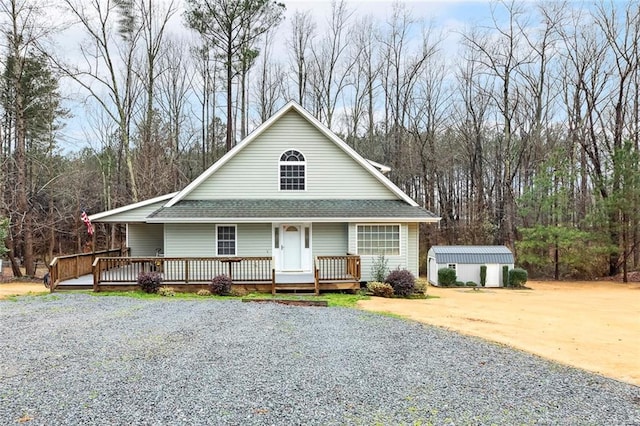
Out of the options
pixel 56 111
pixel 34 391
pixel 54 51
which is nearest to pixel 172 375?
pixel 34 391

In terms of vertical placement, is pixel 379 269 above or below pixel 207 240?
below

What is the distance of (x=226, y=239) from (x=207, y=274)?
5.48 ft

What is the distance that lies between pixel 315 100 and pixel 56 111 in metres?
17.1

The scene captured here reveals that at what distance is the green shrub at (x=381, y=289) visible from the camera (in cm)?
1480

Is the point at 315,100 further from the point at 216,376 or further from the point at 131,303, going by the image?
the point at 216,376

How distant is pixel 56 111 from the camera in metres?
29.3

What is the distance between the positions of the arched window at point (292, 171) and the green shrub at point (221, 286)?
173 inches

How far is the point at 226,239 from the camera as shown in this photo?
16.1m

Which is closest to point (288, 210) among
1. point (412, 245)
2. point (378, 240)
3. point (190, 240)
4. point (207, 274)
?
point (378, 240)

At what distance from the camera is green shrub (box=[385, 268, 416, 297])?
14.9 meters

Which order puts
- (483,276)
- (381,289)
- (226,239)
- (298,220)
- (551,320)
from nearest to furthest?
(551,320) < (381,289) < (298,220) < (226,239) < (483,276)

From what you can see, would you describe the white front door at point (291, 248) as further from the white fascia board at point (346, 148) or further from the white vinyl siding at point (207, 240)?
the white fascia board at point (346, 148)

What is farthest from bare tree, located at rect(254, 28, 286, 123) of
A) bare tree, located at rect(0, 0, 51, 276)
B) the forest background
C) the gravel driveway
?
the gravel driveway

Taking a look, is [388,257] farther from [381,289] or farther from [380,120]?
[380,120]
